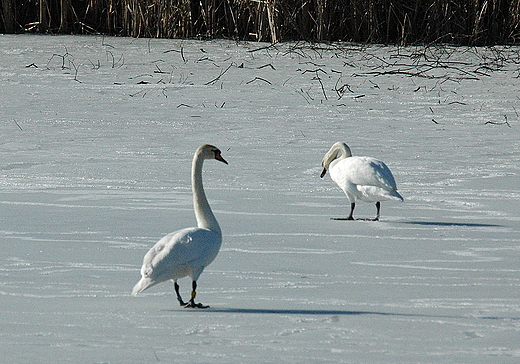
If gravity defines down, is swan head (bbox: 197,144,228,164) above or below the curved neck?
above

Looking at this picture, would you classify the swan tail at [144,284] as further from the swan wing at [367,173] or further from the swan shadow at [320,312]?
the swan wing at [367,173]

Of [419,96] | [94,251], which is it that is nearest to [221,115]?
[419,96]

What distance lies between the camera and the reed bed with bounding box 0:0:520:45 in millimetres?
14594

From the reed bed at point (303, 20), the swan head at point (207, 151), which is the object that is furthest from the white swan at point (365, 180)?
the reed bed at point (303, 20)

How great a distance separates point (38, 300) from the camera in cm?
420

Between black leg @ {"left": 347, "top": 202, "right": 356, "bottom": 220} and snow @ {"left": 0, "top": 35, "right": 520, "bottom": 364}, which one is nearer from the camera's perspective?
snow @ {"left": 0, "top": 35, "right": 520, "bottom": 364}

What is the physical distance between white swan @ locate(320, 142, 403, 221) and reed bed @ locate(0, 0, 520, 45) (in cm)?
798

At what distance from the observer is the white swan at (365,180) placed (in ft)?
20.3

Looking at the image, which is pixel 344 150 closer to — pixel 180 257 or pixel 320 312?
pixel 320 312

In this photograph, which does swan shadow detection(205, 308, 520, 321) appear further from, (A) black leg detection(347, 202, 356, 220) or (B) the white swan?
(A) black leg detection(347, 202, 356, 220)

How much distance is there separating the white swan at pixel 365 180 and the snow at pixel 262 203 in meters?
0.19

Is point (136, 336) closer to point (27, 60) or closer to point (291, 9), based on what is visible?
point (27, 60)

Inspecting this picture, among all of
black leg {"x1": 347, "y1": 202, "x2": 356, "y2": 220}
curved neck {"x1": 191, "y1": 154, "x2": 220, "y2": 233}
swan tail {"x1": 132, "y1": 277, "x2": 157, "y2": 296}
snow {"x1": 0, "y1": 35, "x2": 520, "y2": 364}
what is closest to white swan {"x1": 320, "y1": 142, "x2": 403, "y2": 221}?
black leg {"x1": 347, "y1": 202, "x2": 356, "y2": 220}

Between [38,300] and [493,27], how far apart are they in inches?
480
